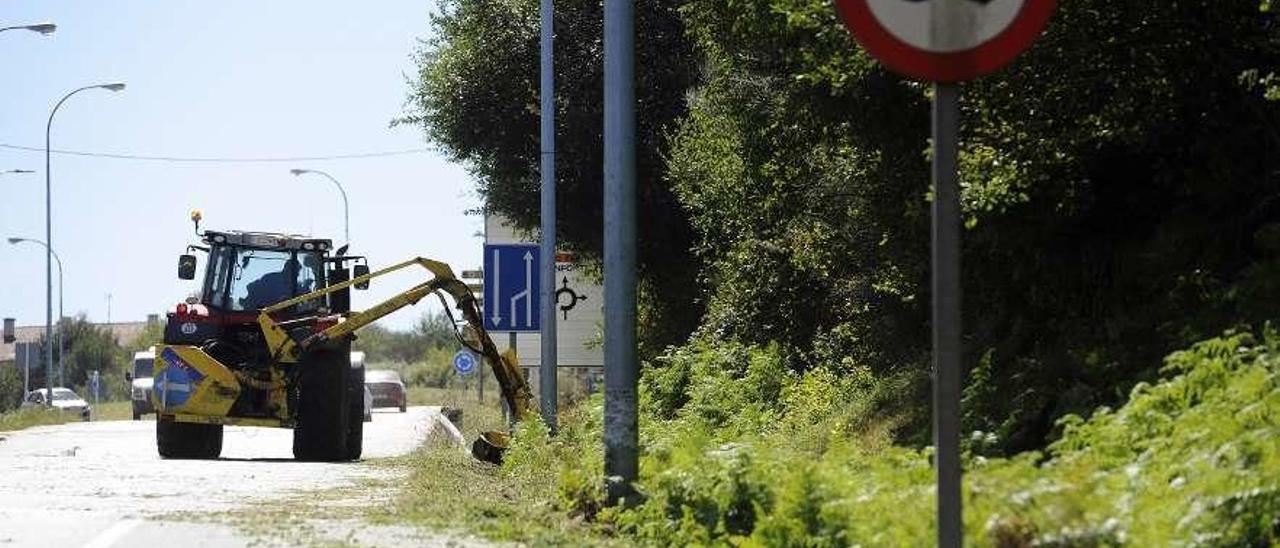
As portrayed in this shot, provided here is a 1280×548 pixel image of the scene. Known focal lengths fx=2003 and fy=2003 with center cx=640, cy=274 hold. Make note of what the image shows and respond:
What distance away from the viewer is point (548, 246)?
21969 millimetres

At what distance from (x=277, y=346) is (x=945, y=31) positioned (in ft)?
68.6

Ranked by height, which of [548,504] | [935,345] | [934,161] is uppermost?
[934,161]

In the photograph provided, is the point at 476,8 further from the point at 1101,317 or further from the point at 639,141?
the point at 1101,317

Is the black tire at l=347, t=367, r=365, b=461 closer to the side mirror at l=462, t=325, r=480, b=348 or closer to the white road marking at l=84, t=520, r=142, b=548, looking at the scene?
the side mirror at l=462, t=325, r=480, b=348

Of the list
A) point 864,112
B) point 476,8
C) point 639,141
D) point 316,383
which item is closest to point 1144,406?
point 864,112

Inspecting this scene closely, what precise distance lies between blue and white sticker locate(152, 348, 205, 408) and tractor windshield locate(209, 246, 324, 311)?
138 cm

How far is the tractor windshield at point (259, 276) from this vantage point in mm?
26828

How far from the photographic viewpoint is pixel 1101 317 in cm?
1412

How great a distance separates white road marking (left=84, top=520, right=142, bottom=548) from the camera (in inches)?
467

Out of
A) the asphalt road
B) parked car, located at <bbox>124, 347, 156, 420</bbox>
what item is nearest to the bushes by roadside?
the asphalt road

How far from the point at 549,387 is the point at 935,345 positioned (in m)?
16.6

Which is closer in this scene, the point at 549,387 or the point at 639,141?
the point at 549,387

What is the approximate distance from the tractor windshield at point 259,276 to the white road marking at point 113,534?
44.1 feet

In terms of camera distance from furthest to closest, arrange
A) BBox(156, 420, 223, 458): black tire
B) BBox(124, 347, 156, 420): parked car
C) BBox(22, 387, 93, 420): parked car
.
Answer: BBox(22, 387, 93, 420): parked car, BBox(124, 347, 156, 420): parked car, BBox(156, 420, 223, 458): black tire
